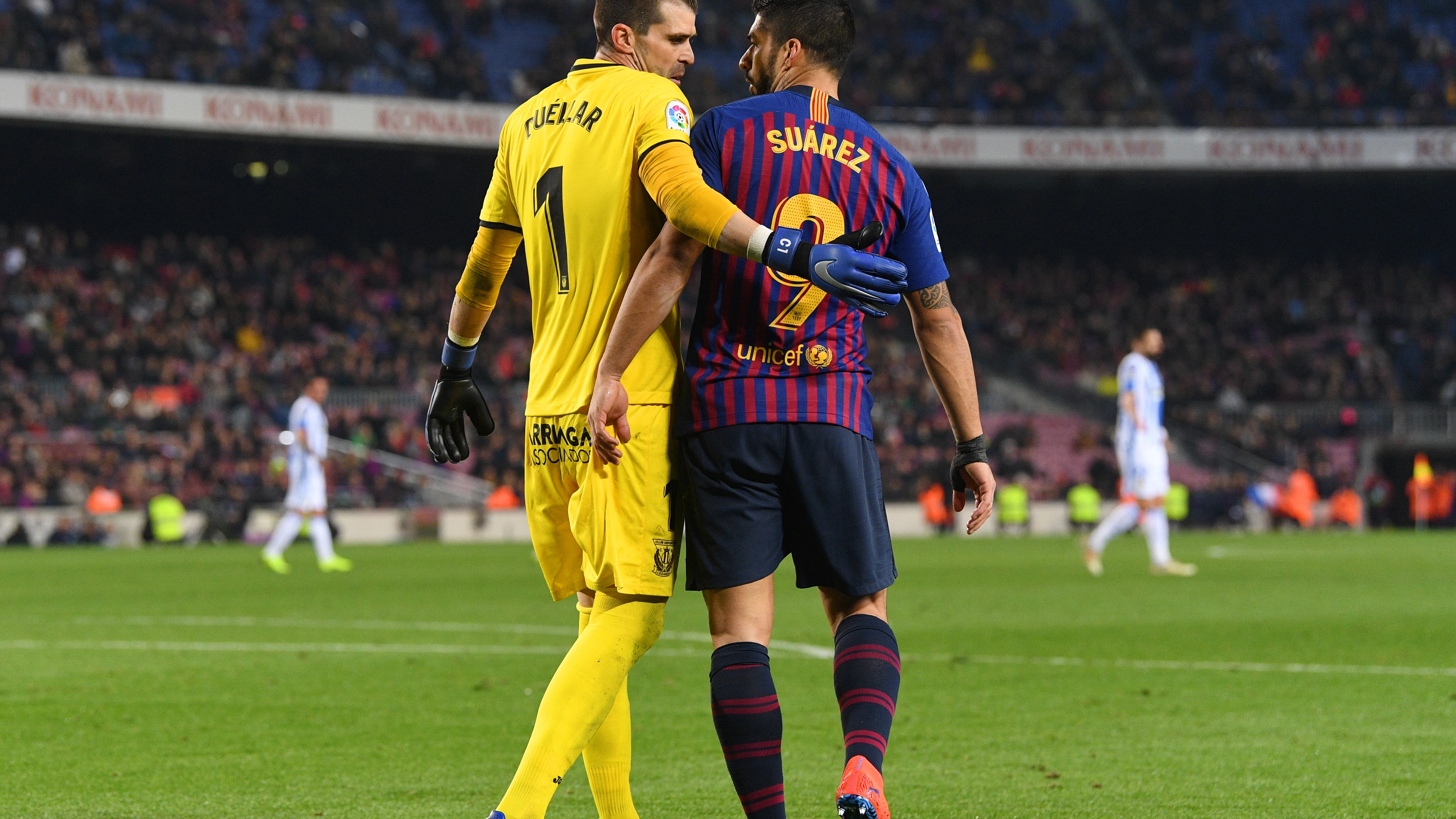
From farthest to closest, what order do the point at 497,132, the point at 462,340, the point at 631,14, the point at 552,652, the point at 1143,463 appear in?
the point at 497,132 → the point at 1143,463 → the point at 552,652 → the point at 462,340 → the point at 631,14

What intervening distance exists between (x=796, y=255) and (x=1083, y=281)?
37.0 meters

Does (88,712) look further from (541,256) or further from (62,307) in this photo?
(62,307)

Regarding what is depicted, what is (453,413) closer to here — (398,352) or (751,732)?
(751,732)

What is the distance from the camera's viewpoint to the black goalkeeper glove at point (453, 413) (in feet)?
13.7

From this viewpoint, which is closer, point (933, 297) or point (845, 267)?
point (845, 267)

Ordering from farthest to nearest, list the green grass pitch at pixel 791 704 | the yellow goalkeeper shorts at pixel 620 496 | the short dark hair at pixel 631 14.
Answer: the green grass pitch at pixel 791 704
the short dark hair at pixel 631 14
the yellow goalkeeper shorts at pixel 620 496

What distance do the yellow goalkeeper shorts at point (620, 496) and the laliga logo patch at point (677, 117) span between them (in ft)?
2.12

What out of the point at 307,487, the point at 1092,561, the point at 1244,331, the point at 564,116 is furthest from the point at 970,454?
the point at 1244,331

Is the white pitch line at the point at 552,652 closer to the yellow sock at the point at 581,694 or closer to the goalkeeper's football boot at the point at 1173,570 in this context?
the yellow sock at the point at 581,694

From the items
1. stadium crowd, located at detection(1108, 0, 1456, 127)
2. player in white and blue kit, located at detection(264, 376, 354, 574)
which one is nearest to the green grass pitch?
player in white and blue kit, located at detection(264, 376, 354, 574)

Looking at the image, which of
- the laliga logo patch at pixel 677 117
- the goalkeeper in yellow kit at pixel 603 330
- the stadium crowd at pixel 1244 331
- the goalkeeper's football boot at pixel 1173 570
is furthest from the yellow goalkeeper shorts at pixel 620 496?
the stadium crowd at pixel 1244 331

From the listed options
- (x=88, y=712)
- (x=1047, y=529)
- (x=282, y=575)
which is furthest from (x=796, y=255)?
(x=1047, y=529)

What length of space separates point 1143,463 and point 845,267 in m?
12.4

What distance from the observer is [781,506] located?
3596 mm
